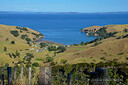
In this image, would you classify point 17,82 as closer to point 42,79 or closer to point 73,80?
point 42,79

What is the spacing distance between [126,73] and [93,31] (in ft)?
417

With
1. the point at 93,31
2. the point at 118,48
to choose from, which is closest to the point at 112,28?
the point at 93,31

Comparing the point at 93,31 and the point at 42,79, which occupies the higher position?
the point at 42,79

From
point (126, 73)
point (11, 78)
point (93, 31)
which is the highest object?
point (11, 78)

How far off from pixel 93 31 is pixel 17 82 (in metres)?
131

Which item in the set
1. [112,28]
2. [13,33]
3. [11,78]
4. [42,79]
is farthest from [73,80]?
[112,28]

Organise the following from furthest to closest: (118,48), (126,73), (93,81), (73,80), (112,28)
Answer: (112,28) → (118,48) → (126,73) → (73,80) → (93,81)

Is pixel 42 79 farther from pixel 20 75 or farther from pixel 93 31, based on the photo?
pixel 93 31

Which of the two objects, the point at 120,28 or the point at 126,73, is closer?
the point at 126,73

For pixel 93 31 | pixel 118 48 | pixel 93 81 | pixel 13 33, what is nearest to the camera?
pixel 93 81

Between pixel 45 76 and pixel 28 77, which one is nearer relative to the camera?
pixel 45 76

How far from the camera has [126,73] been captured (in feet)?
32.0

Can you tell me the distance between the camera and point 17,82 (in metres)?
6.75

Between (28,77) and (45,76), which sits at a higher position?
(45,76)
